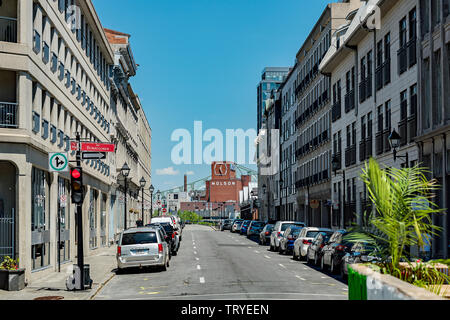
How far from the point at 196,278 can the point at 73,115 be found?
14512 millimetres

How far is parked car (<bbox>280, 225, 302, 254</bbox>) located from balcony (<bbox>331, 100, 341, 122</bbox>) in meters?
14.2

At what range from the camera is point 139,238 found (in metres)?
25.9

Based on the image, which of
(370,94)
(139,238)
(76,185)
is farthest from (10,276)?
(370,94)

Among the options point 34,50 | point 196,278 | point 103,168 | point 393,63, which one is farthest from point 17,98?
point 103,168

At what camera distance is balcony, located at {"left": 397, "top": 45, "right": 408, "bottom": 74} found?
32.3 m

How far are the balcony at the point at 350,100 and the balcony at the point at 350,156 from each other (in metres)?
2.74

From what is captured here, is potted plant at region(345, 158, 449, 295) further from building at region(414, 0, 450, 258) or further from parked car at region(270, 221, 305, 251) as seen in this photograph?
parked car at region(270, 221, 305, 251)

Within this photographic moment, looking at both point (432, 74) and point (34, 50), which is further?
point (432, 74)

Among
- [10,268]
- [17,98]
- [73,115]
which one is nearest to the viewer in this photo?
[10,268]

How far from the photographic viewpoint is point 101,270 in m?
27.4

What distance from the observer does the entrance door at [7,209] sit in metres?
21.5

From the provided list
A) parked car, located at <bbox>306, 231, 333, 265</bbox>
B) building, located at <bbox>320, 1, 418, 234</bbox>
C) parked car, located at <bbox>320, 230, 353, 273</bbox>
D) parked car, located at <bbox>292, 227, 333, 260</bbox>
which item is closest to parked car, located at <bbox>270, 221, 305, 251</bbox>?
building, located at <bbox>320, 1, 418, 234</bbox>
